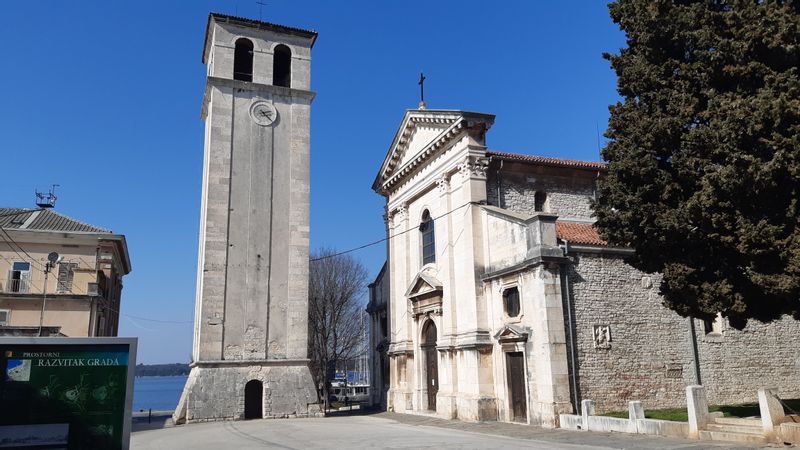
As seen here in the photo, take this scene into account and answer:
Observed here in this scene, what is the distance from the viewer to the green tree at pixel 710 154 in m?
11.2

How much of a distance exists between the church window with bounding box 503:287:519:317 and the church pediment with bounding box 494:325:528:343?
585 mm

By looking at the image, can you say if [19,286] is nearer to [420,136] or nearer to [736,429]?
[420,136]

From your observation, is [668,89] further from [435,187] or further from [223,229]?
[223,229]

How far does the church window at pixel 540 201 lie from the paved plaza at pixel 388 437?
335 inches

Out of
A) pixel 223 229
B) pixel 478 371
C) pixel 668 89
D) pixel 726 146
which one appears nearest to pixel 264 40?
pixel 223 229

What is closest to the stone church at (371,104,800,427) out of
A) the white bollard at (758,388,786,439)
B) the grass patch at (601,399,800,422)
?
the grass patch at (601,399,800,422)

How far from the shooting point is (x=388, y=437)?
1636cm

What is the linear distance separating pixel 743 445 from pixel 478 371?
33.6 ft

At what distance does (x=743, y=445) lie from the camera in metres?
12.0

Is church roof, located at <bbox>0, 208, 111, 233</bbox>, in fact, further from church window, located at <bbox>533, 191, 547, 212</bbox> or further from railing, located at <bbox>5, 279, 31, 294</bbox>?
church window, located at <bbox>533, 191, 547, 212</bbox>

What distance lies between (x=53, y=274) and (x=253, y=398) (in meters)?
12.2

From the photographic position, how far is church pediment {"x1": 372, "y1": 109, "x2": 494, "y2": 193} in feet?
76.3

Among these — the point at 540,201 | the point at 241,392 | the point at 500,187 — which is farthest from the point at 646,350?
the point at 241,392

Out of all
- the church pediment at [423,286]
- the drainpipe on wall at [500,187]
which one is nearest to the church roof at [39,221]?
the church pediment at [423,286]
